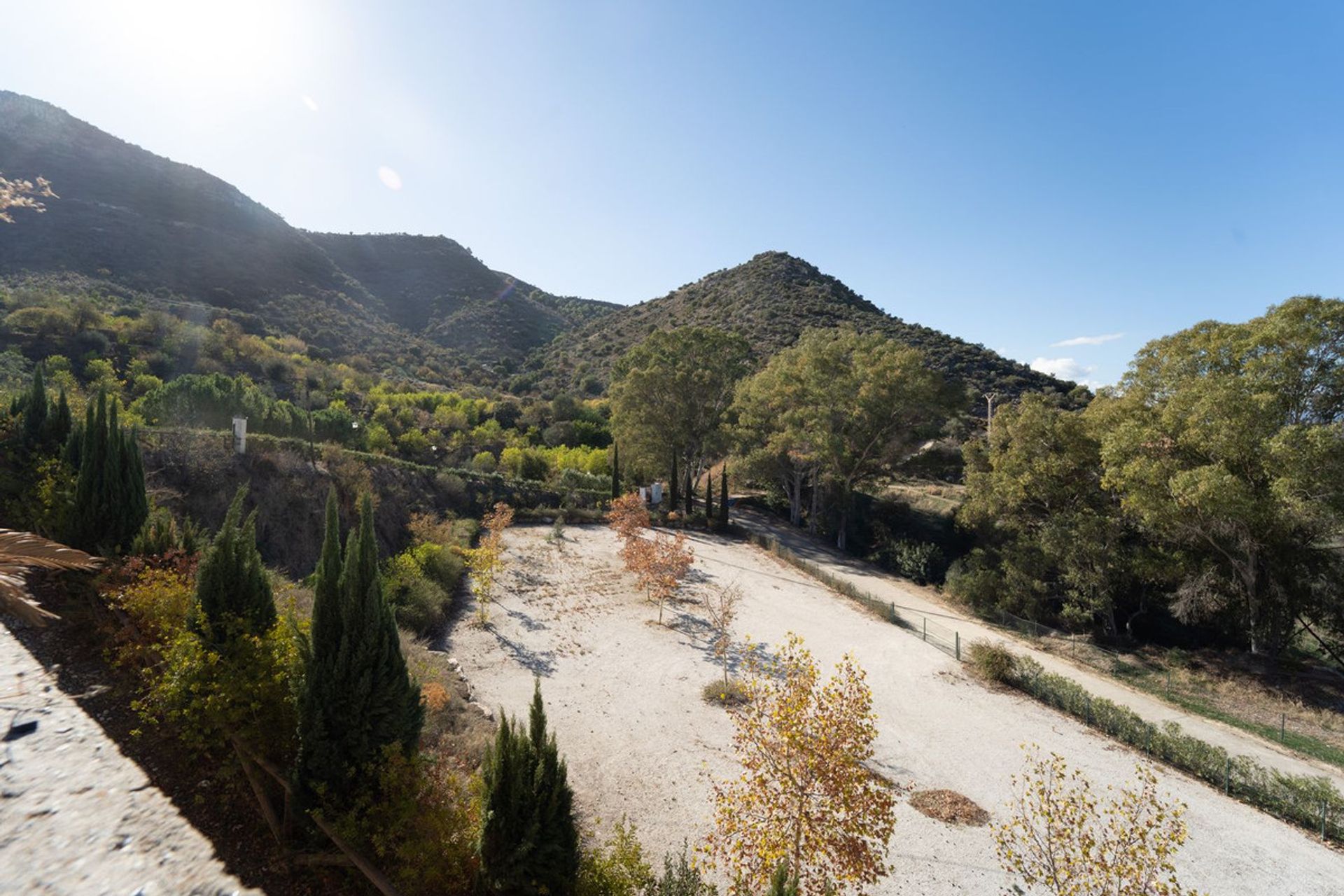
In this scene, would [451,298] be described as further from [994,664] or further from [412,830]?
[412,830]

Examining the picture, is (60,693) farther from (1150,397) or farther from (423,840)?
(1150,397)

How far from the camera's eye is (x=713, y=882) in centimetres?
780

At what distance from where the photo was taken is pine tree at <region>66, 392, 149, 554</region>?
10312 millimetres

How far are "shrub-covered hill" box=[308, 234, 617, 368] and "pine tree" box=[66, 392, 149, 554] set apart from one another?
74.4 meters

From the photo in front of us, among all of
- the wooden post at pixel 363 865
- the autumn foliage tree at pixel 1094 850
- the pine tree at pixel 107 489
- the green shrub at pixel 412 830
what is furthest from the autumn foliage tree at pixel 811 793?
the pine tree at pixel 107 489

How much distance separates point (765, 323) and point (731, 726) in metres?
60.9

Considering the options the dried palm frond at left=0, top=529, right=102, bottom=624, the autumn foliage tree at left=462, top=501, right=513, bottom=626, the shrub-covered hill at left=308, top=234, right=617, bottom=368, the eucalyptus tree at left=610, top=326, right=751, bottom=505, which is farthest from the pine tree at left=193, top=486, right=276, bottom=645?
the shrub-covered hill at left=308, top=234, right=617, bottom=368

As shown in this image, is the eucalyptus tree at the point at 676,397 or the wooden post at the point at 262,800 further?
the eucalyptus tree at the point at 676,397

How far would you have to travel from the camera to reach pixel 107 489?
1055 cm

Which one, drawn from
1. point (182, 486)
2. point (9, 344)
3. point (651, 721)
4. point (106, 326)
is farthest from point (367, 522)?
point (106, 326)

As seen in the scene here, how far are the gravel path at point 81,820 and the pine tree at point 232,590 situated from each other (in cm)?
189

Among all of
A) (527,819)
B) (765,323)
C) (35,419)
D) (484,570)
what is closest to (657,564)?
(484,570)

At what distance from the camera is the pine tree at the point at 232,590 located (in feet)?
23.4

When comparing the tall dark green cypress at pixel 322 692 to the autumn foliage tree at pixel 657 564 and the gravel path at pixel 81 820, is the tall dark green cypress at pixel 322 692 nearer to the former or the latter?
the gravel path at pixel 81 820
